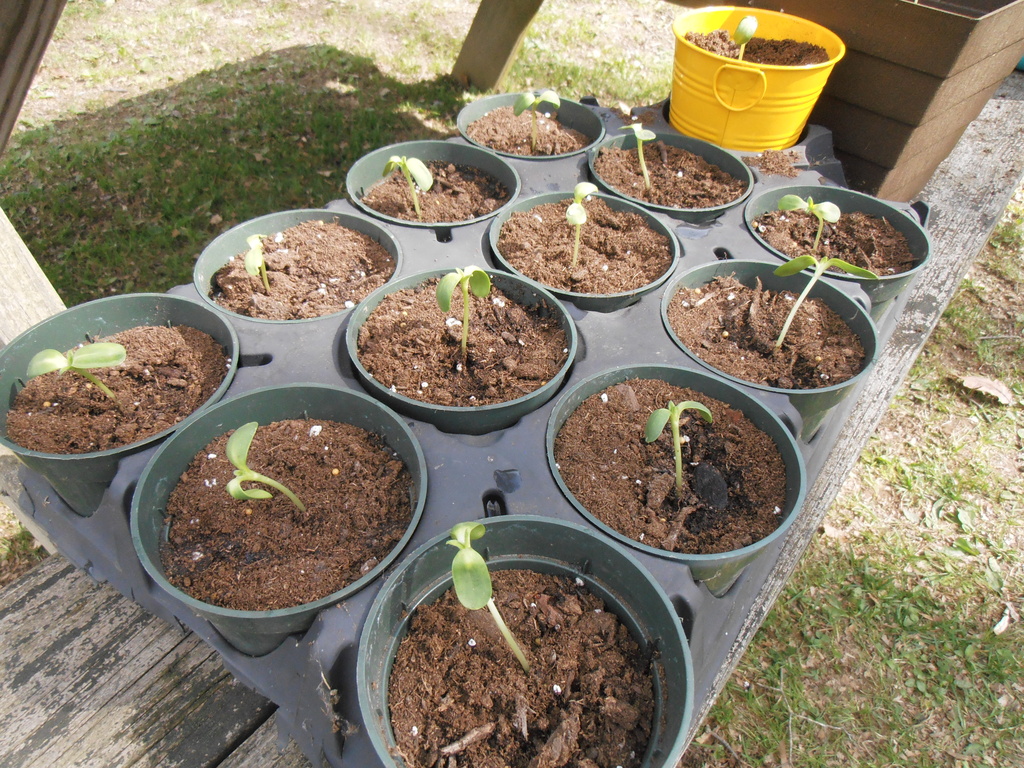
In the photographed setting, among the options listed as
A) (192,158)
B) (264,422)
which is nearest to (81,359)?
(264,422)

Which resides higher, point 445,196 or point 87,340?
point 445,196

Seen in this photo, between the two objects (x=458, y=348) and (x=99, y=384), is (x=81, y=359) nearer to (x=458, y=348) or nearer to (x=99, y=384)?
(x=99, y=384)

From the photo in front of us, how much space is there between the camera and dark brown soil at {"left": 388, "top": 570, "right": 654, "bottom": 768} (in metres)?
0.96

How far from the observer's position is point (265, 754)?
117 centimetres

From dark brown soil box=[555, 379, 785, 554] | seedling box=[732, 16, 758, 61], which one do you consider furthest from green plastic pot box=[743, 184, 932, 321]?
dark brown soil box=[555, 379, 785, 554]

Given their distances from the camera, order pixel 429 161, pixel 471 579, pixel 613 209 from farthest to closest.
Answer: pixel 429 161 < pixel 613 209 < pixel 471 579

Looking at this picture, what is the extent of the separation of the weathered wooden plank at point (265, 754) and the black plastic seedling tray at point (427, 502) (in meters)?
0.04

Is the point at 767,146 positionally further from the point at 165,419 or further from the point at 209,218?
the point at 209,218

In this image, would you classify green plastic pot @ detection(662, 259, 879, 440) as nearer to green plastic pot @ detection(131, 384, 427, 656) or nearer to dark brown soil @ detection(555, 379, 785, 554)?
dark brown soil @ detection(555, 379, 785, 554)

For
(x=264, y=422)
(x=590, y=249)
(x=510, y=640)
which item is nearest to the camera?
(x=510, y=640)

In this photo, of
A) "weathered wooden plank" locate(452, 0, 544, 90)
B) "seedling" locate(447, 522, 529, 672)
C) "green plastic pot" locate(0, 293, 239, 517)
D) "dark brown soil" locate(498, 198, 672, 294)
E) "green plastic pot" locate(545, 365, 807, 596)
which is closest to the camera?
"seedling" locate(447, 522, 529, 672)

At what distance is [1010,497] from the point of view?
208cm

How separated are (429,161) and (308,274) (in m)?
0.74

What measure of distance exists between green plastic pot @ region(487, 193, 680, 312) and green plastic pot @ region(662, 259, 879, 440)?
76 mm
